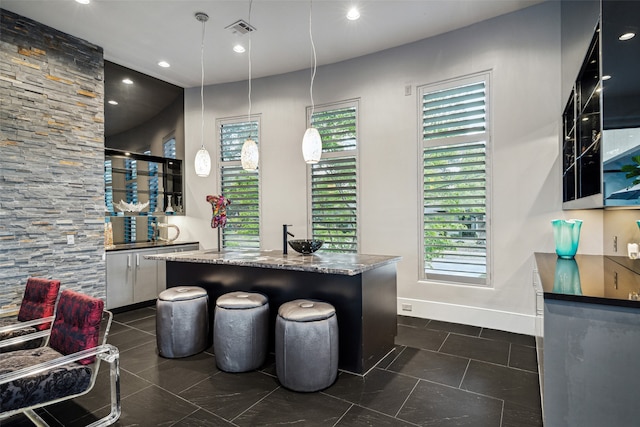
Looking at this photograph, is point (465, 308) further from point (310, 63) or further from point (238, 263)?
point (310, 63)

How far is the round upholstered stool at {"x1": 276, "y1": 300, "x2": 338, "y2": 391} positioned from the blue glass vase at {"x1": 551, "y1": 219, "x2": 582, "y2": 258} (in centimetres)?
212

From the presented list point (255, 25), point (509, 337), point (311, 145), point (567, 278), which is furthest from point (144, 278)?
point (567, 278)

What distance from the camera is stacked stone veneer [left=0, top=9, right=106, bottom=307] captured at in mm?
3432

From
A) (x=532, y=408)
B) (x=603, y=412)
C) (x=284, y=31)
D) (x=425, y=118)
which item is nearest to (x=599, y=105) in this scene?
(x=603, y=412)

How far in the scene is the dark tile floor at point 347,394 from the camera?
2109 millimetres

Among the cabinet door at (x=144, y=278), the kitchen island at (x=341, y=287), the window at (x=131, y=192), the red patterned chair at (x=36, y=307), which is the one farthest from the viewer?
the window at (x=131, y=192)

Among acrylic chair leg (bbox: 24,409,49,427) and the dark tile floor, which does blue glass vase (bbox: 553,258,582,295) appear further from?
acrylic chair leg (bbox: 24,409,49,427)

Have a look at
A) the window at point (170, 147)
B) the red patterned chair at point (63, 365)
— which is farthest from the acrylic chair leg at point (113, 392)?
the window at point (170, 147)

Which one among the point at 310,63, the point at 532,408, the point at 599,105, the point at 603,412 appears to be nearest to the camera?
the point at 603,412

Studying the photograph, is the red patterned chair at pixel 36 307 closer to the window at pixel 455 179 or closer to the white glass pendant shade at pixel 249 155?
the white glass pendant shade at pixel 249 155

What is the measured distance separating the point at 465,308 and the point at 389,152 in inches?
84.4

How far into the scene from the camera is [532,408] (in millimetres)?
2184

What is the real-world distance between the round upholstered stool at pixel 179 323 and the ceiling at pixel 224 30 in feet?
9.63

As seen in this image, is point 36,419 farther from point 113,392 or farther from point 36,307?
point 36,307
